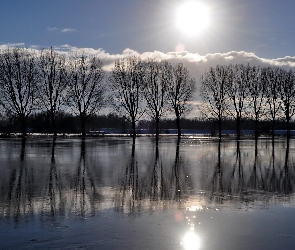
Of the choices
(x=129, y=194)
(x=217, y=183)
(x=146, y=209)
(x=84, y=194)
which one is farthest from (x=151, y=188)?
(x=146, y=209)

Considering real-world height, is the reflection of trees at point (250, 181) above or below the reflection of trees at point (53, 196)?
below

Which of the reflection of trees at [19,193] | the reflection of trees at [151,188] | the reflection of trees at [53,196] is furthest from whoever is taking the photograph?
the reflection of trees at [151,188]

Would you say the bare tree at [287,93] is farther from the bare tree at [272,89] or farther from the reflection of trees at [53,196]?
the reflection of trees at [53,196]

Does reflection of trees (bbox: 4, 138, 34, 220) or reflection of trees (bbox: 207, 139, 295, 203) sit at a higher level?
reflection of trees (bbox: 4, 138, 34, 220)

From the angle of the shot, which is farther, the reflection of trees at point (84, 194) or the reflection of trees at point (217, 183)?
the reflection of trees at point (217, 183)

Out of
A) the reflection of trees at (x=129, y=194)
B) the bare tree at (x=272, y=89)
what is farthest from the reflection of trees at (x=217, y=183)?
the bare tree at (x=272, y=89)

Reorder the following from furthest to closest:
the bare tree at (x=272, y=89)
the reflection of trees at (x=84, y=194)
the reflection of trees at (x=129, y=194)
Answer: the bare tree at (x=272, y=89), the reflection of trees at (x=129, y=194), the reflection of trees at (x=84, y=194)

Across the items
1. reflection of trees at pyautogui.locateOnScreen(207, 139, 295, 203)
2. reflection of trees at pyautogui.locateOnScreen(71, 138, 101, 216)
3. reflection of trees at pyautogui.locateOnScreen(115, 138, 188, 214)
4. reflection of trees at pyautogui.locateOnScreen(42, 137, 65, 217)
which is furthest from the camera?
reflection of trees at pyautogui.locateOnScreen(207, 139, 295, 203)

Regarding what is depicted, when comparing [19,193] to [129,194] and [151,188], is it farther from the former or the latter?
[151,188]

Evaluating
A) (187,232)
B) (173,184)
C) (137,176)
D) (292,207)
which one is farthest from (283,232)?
(137,176)

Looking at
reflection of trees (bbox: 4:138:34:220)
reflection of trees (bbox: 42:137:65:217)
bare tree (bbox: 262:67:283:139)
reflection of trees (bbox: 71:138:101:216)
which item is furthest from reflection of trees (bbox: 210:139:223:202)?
bare tree (bbox: 262:67:283:139)

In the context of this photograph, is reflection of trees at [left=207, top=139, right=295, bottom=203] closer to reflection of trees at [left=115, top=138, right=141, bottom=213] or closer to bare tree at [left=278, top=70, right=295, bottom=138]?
reflection of trees at [left=115, top=138, right=141, bottom=213]

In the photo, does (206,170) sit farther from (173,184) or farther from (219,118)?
(219,118)

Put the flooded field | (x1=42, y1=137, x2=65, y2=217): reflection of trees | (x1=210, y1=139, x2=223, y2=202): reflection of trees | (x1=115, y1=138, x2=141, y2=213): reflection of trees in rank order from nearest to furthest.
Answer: the flooded field → (x1=42, y1=137, x2=65, y2=217): reflection of trees → (x1=115, y1=138, x2=141, y2=213): reflection of trees → (x1=210, y1=139, x2=223, y2=202): reflection of trees
